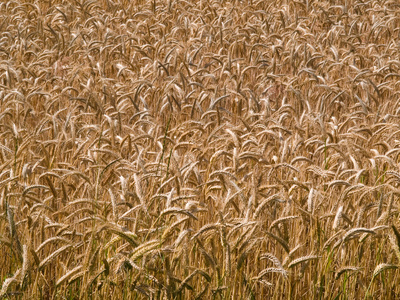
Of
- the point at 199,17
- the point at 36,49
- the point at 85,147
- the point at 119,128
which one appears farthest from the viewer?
the point at 199,17

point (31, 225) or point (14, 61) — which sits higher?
point (31, 225)

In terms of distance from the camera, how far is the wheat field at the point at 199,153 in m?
2.02

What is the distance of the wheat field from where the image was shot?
202 cm

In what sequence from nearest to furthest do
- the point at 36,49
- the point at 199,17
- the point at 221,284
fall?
the point at 221,284
the point at 36,49
the point at 199,17

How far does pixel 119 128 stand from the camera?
343cm

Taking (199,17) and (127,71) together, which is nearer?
(127,71)

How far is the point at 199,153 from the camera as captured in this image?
298 cm

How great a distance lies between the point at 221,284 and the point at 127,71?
114 inches

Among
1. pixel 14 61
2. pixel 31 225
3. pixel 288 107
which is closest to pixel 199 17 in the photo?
pixel 14 61

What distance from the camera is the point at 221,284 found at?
2.06 meters

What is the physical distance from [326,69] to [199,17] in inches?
69.2

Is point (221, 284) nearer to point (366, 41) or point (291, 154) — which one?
point (291, 154)

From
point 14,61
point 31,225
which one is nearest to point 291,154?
point 31,225

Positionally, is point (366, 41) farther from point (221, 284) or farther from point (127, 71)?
point (221, 284)
